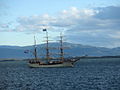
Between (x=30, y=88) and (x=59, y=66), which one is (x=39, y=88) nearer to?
(x=30, y=88)

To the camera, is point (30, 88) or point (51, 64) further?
point (51, 64)

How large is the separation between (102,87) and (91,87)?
2584 mm

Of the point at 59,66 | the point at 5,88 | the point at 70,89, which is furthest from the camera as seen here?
the point at 59,66

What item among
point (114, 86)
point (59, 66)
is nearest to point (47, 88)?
point (114, 86)

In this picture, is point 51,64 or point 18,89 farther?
point 51,64

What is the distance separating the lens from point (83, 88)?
82.8 metres

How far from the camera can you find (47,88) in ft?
277

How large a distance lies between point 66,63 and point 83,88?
117 meters

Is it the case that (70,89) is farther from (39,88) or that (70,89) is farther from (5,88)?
(5,88)

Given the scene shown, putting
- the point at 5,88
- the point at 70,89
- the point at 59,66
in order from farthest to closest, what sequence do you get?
the point at 59,66 → the point at 5,88 → the point at 70,89

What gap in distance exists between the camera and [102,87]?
3275 inches

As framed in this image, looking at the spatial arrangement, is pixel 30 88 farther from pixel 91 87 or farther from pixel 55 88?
pixel 91 87

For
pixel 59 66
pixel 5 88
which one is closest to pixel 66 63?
pixel 59 66

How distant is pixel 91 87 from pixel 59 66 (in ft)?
377
